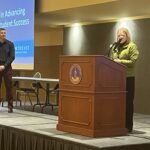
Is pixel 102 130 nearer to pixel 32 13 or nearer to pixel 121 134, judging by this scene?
pixel 121 134

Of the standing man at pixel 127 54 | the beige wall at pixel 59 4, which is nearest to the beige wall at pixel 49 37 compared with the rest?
the beige wall at pixel 59 4

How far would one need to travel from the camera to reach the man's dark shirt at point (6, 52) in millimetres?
6941

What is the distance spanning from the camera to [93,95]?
4633 millimetres

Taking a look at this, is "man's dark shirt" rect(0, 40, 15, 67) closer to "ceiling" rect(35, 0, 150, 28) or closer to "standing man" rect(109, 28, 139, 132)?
"ceiling" rect(35, 0, 150, 28)

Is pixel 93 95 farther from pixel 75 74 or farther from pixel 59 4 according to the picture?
pixel 59 4

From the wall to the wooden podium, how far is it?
345 centimetres

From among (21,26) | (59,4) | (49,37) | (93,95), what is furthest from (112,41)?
(93,95)

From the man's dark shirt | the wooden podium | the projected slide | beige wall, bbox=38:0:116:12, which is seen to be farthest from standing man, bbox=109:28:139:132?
the projected slide

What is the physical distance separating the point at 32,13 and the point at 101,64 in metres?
3.83

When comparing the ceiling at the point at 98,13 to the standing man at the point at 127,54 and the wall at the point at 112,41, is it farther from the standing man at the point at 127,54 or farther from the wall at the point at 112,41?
the standing man at the point at 127,54

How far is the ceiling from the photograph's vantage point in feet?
22.5

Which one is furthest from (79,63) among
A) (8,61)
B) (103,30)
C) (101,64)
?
(103,30)

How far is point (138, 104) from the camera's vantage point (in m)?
8.44

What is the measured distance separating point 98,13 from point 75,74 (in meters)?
3.35
